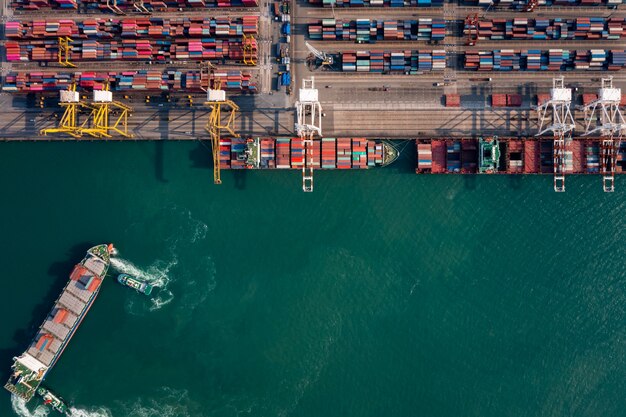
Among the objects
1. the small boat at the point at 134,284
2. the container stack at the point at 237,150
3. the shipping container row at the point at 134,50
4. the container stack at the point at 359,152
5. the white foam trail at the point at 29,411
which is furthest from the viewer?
the shipping container row at the point at 134,50

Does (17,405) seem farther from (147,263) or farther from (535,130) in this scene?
(535,130)

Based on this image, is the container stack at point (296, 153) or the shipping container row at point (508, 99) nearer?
the container stack at point (296, 153)

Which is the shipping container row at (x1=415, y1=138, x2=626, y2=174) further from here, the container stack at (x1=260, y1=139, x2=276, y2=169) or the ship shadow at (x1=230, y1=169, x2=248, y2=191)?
the ship shadow at (x1=230, y1=169, x2=248, y2=191)

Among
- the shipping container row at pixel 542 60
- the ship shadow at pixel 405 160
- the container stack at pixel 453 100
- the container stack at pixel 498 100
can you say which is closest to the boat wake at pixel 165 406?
the ship shadow at pixel 405 160

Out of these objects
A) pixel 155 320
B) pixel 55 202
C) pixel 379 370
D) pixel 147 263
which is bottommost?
pixel 379 370

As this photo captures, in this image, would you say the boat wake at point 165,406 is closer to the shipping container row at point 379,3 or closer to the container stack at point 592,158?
the shipping container row at point 379,3

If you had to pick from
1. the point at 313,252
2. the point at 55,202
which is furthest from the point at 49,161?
the point at 313,252

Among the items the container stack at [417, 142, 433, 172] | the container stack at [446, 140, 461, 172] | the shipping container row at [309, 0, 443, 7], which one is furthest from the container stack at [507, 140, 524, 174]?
the shipping container row at [309, 0, 443, 7]
